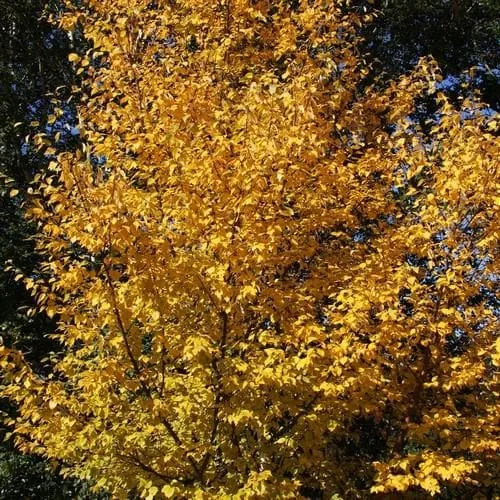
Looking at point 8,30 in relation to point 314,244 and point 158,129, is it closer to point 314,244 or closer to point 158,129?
point 158,129

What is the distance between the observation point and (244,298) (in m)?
4.04

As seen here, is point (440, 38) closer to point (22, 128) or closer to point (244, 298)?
point (22, 128)

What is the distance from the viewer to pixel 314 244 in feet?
15.6

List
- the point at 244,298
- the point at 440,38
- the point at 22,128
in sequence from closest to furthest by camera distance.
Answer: the point at 244,298, the point at 22,128, the point at 440,38

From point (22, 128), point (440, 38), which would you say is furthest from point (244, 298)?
point (440, 38)

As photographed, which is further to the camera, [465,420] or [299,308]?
[465,420]

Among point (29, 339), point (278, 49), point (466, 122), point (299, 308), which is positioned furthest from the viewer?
point (29, 339)

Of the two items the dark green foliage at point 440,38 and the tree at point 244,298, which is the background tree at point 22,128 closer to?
the tree at point 244,298

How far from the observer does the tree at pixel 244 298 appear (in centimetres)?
391

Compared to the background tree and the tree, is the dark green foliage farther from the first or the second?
the tree

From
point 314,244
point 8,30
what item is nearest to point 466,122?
point 314,244

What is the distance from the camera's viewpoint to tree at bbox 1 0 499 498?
3.91 m

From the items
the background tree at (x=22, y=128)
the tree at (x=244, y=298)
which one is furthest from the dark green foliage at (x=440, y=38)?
the tree at (x=244, y=298)

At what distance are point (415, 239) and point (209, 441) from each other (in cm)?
233
